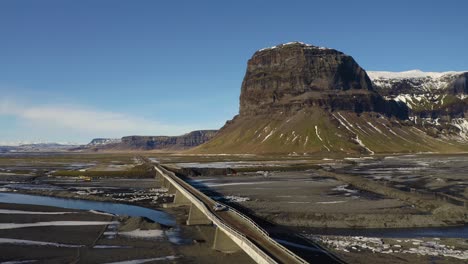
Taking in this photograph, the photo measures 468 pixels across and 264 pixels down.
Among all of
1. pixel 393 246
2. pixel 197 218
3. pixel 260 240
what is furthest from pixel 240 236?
pixel 197 218

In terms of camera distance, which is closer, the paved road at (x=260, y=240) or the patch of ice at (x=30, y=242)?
the paved road at (x=260, y=240)

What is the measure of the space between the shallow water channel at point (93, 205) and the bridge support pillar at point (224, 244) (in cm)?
1729

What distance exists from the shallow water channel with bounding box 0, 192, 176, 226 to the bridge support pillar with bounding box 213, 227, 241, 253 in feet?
56.7

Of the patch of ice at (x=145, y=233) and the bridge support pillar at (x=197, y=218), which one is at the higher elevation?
the bridge support pillar at (x=197, y=218)

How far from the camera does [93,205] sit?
267 feet

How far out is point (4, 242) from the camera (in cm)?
4994

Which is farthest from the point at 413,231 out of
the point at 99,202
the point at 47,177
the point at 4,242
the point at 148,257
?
the point at 47,177

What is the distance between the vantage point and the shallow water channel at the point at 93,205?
2753 inches

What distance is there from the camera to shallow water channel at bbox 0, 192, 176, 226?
69.9m

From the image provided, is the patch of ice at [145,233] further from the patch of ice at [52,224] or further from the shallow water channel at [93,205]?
the patch of ice at [52,224]

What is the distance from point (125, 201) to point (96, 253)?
39.3 meters

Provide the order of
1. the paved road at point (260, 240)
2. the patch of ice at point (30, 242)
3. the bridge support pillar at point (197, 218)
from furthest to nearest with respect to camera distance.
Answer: the bridge support pillar at point (197, 218)
the patch of ice at point (30, 242)
the paved road at point (260, 240)

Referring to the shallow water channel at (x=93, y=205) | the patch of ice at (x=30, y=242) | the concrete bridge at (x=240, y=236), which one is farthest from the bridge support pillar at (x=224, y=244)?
the shallow water channel at (x=93, y=205)

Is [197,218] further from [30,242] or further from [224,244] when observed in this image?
[30,242]
